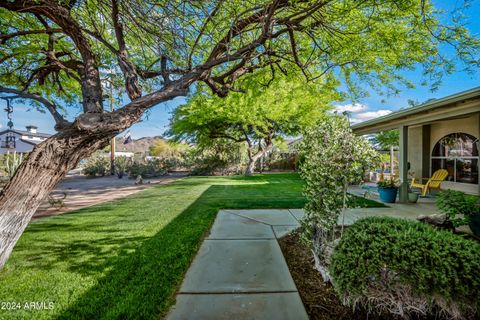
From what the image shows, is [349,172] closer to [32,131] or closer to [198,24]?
[198,24]

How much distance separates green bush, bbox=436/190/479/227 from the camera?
4.32m

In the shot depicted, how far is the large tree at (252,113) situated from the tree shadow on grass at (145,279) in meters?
4.54

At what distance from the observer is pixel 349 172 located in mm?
2893

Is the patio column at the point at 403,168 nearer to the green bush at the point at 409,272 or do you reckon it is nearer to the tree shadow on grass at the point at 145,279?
the green bush at the point at 409,272

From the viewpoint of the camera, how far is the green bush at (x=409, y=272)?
6.29ft

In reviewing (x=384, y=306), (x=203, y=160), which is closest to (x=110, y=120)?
(x=384, y=306)

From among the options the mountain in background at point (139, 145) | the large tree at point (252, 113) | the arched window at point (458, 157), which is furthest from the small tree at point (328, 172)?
the mountain in background at point (139, 145)

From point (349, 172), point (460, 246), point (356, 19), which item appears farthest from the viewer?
point (356, 19)

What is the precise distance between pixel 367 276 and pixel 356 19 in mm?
4694

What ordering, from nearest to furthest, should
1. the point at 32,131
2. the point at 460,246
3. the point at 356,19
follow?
the point at 460,246 → the point at 356,19 → the point at 32,131

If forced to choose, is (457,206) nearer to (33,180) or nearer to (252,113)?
(33,180)

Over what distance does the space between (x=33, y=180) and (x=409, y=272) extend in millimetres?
4028

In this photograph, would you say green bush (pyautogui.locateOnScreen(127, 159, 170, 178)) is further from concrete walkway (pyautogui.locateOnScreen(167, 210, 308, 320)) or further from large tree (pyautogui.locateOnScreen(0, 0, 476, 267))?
concrete walkway (pyautogui.locateOnScreen(167, 210, 308, 320))

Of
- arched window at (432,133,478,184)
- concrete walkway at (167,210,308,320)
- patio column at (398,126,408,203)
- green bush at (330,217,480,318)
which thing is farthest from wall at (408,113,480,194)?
concrete walkway at (167,210,308,320)
